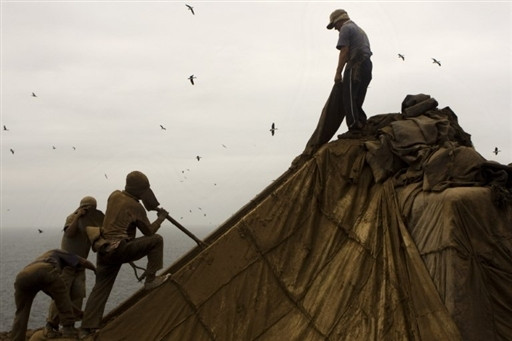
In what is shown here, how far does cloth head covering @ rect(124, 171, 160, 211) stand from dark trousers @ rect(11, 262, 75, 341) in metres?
1.62

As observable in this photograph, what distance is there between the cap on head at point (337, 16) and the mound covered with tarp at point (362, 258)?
230 centimetres

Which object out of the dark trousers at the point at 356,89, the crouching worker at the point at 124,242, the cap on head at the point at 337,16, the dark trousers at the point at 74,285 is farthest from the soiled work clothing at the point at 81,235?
the cap on head at the point at 337,16

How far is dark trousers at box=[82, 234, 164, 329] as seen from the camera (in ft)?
25.6

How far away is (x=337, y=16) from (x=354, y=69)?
48.1 inches

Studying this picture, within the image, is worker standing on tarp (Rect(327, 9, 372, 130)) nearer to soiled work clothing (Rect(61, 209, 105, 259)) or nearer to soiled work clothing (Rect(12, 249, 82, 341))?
soiled work clothing (Rect(61, 209, 105, 259))

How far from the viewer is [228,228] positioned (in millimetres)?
8680

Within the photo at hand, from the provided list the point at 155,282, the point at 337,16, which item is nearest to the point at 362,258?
Result: the point at 155,282

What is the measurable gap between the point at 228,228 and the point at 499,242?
3932 millimetres

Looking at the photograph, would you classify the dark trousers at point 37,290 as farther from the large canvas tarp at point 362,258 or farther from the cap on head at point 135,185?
the cap on head at point 135,185

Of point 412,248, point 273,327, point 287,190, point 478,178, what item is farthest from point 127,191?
point 478,178

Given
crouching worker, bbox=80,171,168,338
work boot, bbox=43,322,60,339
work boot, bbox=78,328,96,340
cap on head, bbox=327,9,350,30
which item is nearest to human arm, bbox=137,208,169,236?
crouching worker, bbox=80,171,168,338

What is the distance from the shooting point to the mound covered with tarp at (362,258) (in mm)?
6934

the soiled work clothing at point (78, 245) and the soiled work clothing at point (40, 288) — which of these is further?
the soiled work clothing at point (78, 245)

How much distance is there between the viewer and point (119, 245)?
25.4ft
